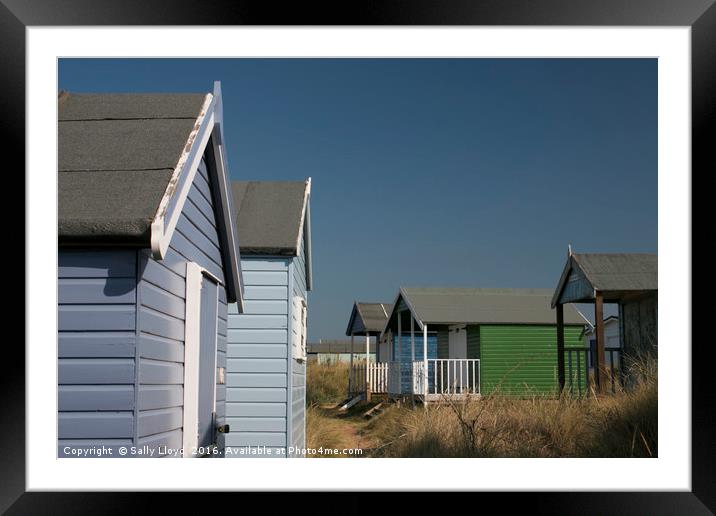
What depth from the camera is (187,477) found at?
423 centimetres

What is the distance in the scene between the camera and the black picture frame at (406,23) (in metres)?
4.06

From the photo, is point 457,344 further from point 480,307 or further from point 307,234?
point 307,234

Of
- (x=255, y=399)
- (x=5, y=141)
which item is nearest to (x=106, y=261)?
(x=5, y=141)

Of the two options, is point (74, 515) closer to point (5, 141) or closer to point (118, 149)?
point (5, 141)

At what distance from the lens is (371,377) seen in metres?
25.0

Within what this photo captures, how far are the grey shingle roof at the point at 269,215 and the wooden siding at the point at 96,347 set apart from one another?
609 centimetres

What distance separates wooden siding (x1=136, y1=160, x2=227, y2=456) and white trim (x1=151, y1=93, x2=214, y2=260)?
0.21 meters

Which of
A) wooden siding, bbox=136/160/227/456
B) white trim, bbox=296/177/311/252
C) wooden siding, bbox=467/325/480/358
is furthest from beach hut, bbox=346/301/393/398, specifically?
wooden siding, bbox=136/160/227/456

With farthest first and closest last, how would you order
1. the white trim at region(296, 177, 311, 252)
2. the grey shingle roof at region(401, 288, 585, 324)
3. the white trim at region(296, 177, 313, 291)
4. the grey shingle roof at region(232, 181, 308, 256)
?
1. the grey shingle roof at region(401, 288, 585, 324)
2. the white trim at region(296, 177, 313, 291)
3. the white trim at region(296, 177, 311, 252)
4. the grey shingle roof at region(232, 181, 308, 256)

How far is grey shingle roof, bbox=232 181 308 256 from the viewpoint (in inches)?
430

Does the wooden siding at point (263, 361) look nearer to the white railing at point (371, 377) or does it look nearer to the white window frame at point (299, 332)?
the white window frame at point (299, 332)

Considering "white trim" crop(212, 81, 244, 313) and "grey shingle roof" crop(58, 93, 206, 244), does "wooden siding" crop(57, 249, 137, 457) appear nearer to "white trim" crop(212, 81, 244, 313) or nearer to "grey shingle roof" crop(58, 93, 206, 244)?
"grey shingle roof" crop(58, 93, 206, 244)

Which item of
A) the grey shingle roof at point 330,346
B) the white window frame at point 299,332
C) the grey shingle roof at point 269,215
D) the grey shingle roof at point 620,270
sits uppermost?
the grey shingle roof at point 269,215

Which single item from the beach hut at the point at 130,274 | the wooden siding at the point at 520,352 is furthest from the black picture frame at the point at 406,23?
the wooden siding at the point at 520,352
